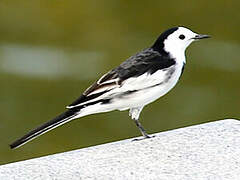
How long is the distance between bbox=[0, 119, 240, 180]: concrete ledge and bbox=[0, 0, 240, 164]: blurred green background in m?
3.55

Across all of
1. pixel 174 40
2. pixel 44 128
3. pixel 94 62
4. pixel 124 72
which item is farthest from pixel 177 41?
pixel 94 62

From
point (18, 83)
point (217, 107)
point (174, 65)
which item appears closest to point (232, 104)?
point (217, 107)

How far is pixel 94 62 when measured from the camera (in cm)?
1048

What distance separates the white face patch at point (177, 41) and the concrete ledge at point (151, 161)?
506mm

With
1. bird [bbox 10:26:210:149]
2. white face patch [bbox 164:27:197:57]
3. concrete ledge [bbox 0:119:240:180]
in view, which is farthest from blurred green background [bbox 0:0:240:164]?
concrete ledge [bbox 0:119:240:180]

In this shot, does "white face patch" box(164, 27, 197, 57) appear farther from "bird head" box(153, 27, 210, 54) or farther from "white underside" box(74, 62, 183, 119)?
"white underside" box(74, 62, 183, 119)

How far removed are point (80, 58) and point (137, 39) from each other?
2.16 ft

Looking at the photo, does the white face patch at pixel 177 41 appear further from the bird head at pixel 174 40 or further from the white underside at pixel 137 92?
the white underside at pixel 137 92

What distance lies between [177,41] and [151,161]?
979 mm

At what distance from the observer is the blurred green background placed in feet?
30.2

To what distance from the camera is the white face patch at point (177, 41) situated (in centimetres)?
560

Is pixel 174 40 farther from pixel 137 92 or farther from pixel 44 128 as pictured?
pixel 44 128

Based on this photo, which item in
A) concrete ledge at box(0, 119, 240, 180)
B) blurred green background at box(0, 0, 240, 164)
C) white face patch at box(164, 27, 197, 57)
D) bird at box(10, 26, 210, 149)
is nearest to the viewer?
concrete ledge at box(0, 119, 240, 180)

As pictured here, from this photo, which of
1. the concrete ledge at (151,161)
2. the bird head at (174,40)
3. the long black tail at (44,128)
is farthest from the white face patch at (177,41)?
the long black tail at (44,128)
